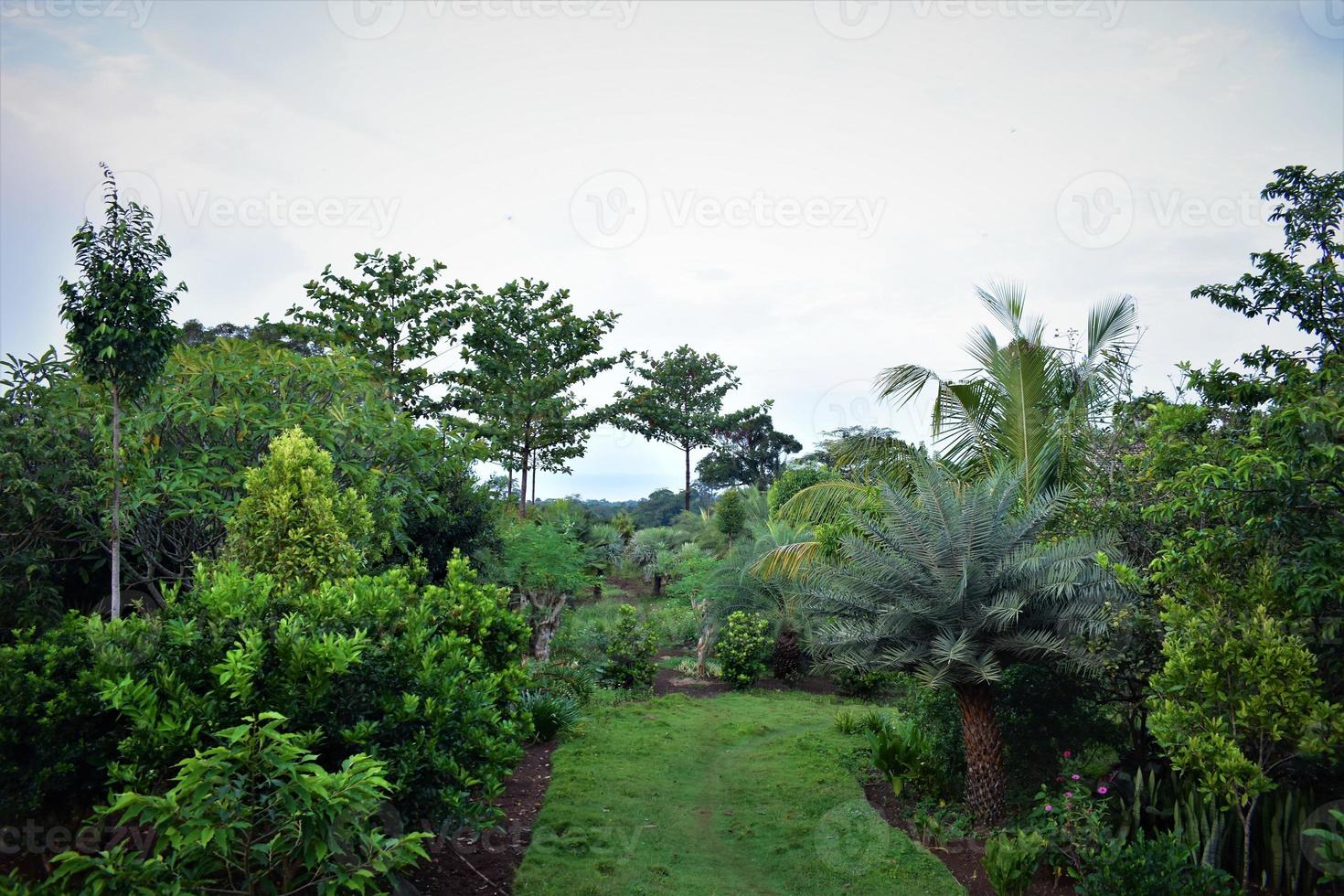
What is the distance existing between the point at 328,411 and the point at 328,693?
19.3 feet

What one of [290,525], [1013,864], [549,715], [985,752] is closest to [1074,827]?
[1013,864]

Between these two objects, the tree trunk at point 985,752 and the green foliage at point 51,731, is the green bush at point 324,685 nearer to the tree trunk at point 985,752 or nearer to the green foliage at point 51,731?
the green foliage at point 51,731

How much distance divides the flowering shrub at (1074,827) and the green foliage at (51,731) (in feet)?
18.7

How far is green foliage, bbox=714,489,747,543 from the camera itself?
2859 centimetres

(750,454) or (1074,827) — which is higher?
(750,454)

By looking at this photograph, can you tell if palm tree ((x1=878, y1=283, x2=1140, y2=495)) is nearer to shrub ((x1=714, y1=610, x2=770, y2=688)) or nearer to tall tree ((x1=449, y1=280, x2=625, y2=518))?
shrub ((x1=714, y1=610, x2=770, y2=688))

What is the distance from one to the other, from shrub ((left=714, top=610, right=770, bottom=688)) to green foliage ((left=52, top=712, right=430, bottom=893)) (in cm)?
1189

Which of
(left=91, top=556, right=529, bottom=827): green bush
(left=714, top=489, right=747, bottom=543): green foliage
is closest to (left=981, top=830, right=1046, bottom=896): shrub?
(left=91, top=556, right=529, bottom=827): green bush

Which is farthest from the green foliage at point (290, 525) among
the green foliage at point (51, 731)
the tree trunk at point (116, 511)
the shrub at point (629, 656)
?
the shrub at point (629, 656)

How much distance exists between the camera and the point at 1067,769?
644 cm

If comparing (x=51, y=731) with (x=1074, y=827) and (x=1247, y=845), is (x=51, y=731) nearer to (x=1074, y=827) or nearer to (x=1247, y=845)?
(x=1074, y=827)

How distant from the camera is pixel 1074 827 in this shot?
223 inches

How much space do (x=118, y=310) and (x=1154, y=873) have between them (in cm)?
813

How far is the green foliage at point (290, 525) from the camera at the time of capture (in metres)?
6.70
